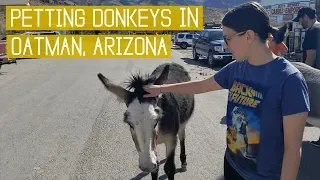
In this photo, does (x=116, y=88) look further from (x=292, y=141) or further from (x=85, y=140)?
(x=85, y=140)

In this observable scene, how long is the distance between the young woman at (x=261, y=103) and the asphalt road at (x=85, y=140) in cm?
343

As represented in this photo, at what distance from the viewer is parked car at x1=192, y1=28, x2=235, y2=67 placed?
2105cm

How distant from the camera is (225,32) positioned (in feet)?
8.15

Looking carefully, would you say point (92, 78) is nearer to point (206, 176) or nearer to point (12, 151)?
point (12, 151)

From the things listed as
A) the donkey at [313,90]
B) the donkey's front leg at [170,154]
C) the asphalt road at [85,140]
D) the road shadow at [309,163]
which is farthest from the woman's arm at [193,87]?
the donkey at [313,90]

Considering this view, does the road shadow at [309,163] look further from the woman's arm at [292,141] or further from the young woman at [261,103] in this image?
the woman's arm at [292,141]

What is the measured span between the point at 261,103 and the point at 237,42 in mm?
409

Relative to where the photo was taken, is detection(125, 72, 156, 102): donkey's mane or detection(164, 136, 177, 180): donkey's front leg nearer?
detection(125, 72, 156, 102): donkey's mane

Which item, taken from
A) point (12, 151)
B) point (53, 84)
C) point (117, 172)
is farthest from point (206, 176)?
point (53, 84)

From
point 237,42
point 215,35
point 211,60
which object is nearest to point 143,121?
point 237,42

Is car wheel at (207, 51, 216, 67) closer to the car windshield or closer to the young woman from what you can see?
the car windshield

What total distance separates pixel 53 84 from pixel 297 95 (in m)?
14.2

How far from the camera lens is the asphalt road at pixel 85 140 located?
620 cm

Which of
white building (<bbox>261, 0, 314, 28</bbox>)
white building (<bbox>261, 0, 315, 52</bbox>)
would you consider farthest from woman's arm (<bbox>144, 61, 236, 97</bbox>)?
white building (<bbox>261, 0, 314, 28</bbox>)
